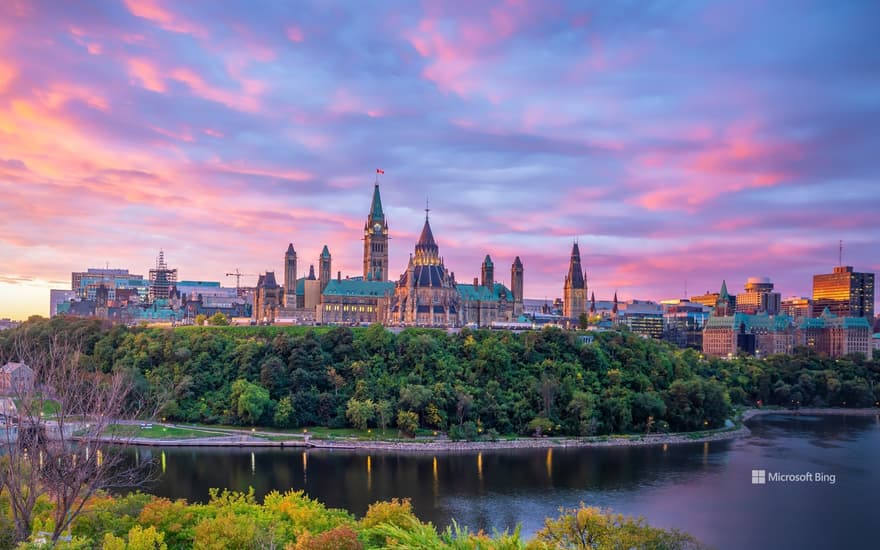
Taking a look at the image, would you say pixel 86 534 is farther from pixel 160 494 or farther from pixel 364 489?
pixel 364 489

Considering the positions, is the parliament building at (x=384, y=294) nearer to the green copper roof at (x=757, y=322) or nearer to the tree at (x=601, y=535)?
the green copper roof at (x=757, y=322)

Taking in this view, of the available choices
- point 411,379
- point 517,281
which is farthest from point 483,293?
point 411,379

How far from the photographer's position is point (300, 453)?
7081 cm

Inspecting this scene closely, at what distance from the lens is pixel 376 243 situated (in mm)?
149125

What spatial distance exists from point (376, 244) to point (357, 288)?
1411 centimetres

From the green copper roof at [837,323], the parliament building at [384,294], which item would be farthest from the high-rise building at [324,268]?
the green copper roof at [837,323]

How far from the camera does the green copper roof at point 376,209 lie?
150750 mm

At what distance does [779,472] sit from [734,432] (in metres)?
22.1

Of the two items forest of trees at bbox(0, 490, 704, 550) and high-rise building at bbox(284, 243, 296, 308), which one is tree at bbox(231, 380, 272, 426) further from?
high-rise building at bbox(284, 243, 296, 308)

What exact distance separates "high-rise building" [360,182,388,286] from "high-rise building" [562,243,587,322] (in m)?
47.0

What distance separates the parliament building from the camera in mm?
124000

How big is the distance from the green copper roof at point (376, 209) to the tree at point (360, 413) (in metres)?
75.9

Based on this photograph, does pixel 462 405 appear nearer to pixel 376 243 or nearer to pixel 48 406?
pixel 48 406

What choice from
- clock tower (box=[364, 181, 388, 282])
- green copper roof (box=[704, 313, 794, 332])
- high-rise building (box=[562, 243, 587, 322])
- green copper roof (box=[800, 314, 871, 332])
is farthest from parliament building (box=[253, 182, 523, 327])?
green copper roof (box=[800, 314, 871, 332])
